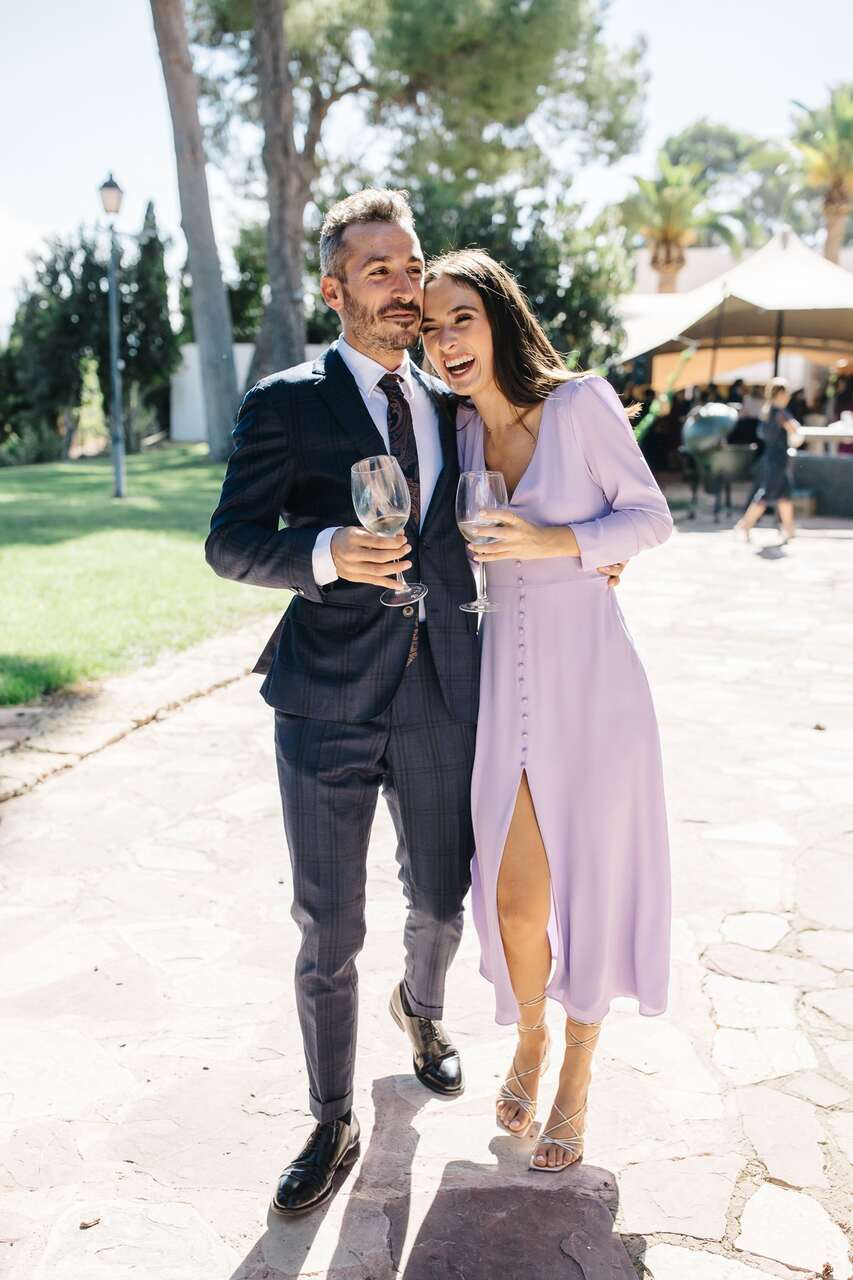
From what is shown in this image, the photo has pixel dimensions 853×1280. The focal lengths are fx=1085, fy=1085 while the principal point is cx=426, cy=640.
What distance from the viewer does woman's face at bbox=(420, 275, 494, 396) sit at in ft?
7.98

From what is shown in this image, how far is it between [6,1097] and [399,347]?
2102mm

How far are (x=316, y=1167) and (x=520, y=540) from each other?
57.1 inches

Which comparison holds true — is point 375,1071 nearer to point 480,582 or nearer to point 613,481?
point 480,582

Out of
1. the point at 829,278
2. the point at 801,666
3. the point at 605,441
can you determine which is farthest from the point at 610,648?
the point at 829,278

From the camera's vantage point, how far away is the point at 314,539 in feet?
7.45

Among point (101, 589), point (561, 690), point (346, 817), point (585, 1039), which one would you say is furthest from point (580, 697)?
point (101, 589)

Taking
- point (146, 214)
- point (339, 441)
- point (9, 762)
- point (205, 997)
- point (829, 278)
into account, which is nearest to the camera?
point (339, 441)

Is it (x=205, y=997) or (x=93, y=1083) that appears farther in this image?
(x=205, y=997)

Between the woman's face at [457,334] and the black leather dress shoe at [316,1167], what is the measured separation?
1.72 metres

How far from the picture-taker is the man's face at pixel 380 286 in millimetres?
2385

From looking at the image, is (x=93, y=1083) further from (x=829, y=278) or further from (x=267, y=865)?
(x=829, y=278)

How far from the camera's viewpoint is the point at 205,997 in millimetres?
3232

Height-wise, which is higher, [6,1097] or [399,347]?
[399,347]

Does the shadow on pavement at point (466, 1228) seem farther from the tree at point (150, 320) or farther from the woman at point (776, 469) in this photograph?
the tree at point (150, 320)
